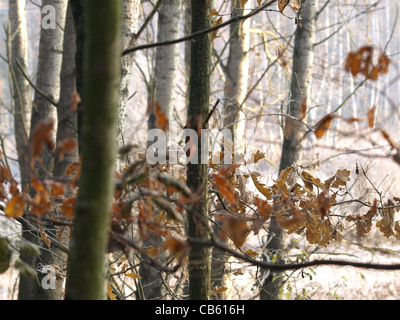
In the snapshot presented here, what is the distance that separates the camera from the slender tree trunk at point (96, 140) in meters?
0.76

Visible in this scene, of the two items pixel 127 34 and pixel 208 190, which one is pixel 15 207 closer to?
pixel 208 190

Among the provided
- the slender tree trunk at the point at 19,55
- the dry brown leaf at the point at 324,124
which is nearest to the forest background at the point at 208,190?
the dry brown leaf at the point at 324,124

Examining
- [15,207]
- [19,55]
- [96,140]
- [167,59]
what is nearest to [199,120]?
[15,207]

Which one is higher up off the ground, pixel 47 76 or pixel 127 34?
pixel 47 76

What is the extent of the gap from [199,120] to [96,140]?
31.0 inches

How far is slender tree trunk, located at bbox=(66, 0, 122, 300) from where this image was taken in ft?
2.49

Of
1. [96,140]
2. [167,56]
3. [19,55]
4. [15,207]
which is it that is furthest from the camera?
[19,55]

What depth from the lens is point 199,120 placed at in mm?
1521

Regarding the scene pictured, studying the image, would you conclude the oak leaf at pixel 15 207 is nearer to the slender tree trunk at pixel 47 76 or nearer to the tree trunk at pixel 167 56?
the slender tree trunk at pixel 47 76

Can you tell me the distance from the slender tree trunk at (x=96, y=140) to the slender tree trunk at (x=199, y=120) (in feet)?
2.38

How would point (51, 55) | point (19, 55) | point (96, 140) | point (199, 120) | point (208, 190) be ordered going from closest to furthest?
point (96, 140) → point (199, 120) → point (208, 190) → point (51, 55) → point (19, 55)

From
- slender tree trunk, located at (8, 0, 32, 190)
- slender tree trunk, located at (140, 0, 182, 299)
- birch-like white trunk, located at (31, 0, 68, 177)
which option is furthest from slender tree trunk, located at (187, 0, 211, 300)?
slender tree trunk, located at (8, 0, 32, 190)
